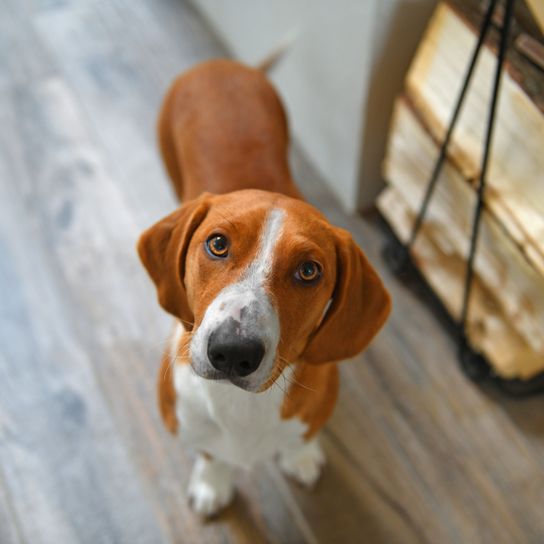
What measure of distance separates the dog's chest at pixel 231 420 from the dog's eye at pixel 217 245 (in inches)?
11.3

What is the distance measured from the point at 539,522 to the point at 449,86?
4.08 feet

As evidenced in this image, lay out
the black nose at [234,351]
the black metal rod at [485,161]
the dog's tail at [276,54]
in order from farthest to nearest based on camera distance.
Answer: the dog's tail at [276,54] < the black metal rod at [485,161] < the black nose at [234,351]

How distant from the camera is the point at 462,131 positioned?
65.2 inches

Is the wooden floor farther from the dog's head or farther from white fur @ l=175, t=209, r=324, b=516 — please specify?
the dog's head

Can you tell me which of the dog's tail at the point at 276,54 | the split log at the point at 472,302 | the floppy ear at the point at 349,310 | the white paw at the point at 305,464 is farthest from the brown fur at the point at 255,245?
the split log at the point at 472,302

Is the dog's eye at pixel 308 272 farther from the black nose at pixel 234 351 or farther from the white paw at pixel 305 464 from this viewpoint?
the white paw at pixel 305 464

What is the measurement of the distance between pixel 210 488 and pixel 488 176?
1.12 m

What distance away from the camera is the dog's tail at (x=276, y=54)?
6.77ft

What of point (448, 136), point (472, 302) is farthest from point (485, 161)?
point (472, 302)

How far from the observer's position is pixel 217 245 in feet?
3.34

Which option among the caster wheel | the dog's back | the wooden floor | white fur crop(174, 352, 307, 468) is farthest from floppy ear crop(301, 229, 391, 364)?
the caster wheel

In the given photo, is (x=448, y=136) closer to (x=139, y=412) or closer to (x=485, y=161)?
(x=485, y=161)

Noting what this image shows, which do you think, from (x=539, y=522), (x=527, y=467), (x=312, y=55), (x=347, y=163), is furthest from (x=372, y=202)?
(x=539, y=522)

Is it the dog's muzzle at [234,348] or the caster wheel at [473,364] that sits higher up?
the dog's muzzle at [234,348]
